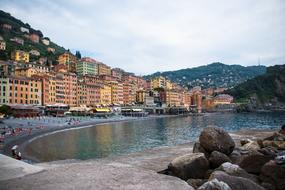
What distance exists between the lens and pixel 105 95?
12794cm

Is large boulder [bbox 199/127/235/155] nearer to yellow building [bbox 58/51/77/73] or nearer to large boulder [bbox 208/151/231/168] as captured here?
large boulder [bbox 208/151/231/168]

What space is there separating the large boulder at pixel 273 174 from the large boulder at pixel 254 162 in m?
0.55

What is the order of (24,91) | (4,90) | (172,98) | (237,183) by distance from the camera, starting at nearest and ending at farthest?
(237,183) → (4,90) → (24,91) → (172,98)

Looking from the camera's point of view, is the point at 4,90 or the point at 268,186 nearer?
the point at 268,186

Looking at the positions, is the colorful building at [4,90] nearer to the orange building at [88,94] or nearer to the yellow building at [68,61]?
the orange building at [88,94]

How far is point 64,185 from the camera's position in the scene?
6.33 m

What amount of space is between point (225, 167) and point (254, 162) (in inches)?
62.8

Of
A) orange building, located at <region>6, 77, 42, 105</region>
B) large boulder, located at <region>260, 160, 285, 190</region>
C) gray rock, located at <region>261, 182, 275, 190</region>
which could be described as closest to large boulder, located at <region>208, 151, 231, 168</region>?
large boulder, located at <region>260, 160, 285, 190</region>

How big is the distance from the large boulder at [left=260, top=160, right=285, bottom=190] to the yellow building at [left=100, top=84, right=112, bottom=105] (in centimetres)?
11812

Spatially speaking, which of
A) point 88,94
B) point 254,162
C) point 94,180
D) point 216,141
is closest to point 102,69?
point 88,94

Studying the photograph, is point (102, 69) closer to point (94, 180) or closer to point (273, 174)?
point (273, 174)

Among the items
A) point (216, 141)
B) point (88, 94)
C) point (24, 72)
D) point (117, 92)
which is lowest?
point (216, 141)

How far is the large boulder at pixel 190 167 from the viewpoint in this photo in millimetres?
9016

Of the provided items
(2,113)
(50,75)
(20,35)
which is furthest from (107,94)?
(20,35)
